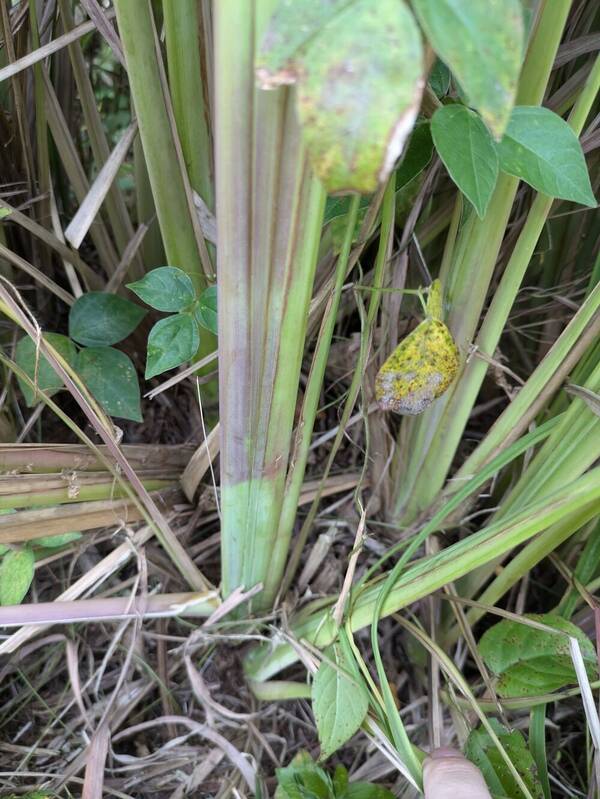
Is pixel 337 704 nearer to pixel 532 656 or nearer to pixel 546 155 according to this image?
pixel 532 656

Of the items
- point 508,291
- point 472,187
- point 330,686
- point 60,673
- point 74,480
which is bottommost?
point 60,673

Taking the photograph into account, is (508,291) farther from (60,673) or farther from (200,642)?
(60,673)

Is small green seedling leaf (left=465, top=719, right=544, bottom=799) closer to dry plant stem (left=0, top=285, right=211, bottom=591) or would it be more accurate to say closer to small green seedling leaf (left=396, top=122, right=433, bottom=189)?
dry plant stem (left=0, top=285, right=211, bottom=591)

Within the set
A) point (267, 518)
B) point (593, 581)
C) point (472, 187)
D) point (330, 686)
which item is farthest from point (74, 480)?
point (593, 581)

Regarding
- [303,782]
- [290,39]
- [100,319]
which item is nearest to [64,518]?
[100,319]

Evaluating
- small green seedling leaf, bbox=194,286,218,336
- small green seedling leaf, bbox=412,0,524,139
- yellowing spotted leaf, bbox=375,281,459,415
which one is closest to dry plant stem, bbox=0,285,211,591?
small green seedling leaf, bbox=194,286,218,336

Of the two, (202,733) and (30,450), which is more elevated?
(30,450)
